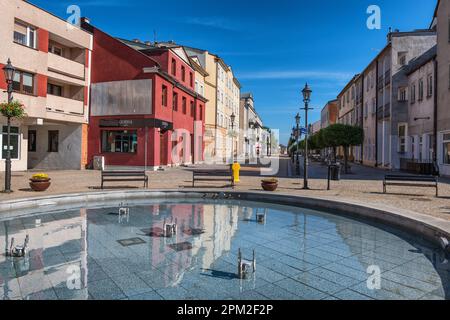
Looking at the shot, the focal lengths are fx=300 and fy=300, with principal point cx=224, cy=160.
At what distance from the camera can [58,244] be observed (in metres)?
5.80

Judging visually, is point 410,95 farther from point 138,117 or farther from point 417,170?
point 138,117

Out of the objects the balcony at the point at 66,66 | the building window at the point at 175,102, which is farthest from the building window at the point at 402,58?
the balcony at the point at 66,66

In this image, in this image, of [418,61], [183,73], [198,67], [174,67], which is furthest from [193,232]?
[198,67]

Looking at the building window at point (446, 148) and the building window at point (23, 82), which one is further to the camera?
the building window at point (446, 148)

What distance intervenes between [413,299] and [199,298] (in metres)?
2.67

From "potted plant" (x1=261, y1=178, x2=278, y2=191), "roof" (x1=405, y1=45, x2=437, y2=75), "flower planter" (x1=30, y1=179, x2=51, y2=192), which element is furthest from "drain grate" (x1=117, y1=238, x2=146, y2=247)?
"roof" (x1=405, y1=45, x2=437, y2=75)

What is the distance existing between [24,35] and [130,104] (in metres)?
7.86

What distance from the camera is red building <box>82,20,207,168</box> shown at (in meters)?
22.9

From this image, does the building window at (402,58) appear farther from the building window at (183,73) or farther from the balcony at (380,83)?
the building window at (183,73)

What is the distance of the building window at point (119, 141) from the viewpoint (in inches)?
929

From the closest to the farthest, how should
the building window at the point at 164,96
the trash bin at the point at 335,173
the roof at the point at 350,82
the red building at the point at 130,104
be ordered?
1. the trash bin at the point at 335,173
2. the red building at the point at 130,104
3. the building window at the point at 164,96
4. the roof at the point at 350,82

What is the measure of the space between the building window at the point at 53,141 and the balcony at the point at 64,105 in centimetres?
285

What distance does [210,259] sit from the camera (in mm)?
5059
